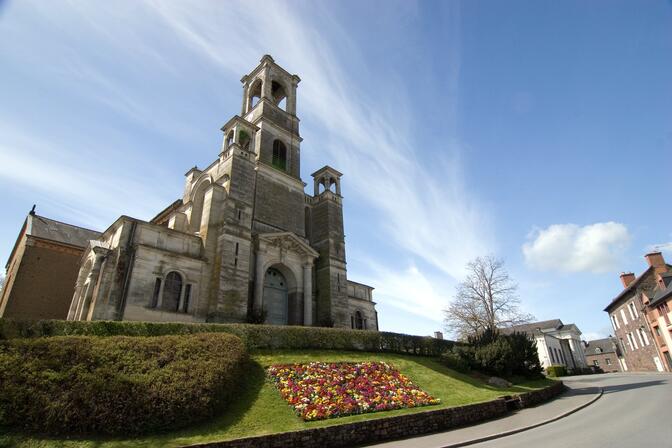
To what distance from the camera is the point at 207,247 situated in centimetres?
2238

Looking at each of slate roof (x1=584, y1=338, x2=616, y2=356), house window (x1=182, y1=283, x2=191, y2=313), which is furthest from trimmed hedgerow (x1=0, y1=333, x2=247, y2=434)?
slate roof (x1=584, y1=338, x2=616, y2=356)

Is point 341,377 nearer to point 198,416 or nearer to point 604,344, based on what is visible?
point 198,416

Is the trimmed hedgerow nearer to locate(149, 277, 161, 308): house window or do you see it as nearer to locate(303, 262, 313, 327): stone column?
locate(149, 277, 161, 308): house window

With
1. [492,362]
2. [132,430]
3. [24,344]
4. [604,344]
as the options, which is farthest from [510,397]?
[604,344]

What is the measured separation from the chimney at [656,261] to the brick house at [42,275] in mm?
56525

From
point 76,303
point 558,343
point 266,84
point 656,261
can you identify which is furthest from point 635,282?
point 76,303

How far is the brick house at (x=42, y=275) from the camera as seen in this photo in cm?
2452

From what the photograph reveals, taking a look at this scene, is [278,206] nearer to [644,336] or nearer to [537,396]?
[537,396]

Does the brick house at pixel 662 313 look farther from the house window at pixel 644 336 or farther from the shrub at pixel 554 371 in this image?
the shrub at pixel 554 371

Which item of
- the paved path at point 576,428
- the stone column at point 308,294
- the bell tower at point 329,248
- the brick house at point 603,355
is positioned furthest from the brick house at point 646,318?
the stone column at point 308,294

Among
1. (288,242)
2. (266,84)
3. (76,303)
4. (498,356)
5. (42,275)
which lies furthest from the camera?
(266,84)

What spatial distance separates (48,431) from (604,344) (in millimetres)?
93858

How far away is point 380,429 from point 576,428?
6.17 m

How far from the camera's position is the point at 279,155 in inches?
1249
